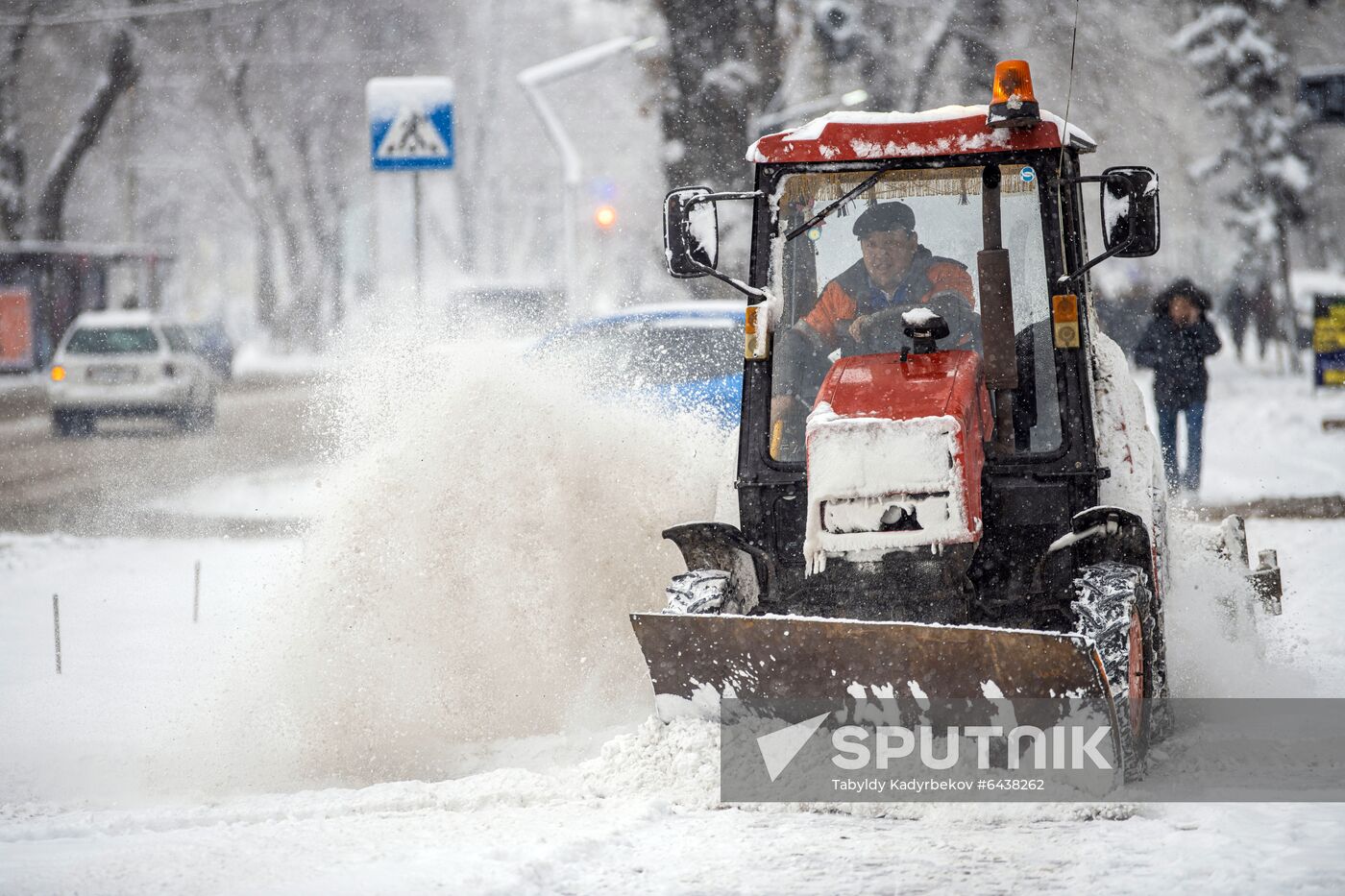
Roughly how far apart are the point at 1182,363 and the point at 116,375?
15.8 meters

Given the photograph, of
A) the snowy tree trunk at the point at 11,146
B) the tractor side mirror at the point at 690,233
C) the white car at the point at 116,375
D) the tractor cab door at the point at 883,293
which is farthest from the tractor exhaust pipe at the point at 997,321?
the snowy tree trunk at the point at 11,146

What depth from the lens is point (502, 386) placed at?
27.0ft

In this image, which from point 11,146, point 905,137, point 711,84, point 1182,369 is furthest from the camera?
point 11,146

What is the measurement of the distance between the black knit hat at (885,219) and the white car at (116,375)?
19.3 meters

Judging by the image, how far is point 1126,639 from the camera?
5.06m

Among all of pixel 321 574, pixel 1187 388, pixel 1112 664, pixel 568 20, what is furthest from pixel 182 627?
pixel 568 20

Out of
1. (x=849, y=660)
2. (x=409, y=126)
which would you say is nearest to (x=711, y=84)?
(x=409, y=126)

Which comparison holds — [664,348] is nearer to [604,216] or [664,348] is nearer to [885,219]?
[885,219]

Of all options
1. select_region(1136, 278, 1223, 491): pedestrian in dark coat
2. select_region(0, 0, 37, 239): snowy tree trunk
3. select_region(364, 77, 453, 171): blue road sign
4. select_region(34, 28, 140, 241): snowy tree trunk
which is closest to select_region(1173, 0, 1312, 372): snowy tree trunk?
select_region(1136, 278, 1223, 491): pedestrian in dark coat

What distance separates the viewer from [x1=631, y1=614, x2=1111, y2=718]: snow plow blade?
4945 millimetres

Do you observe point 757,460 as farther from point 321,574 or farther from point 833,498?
point 321,574

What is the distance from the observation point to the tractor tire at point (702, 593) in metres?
5.68

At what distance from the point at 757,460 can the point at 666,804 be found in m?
1.43

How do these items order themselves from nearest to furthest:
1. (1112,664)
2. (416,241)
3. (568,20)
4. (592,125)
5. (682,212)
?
1. (1112,664)
2. (682,212)
3. (416,241)
4. (568,20)
5. (592,125)
